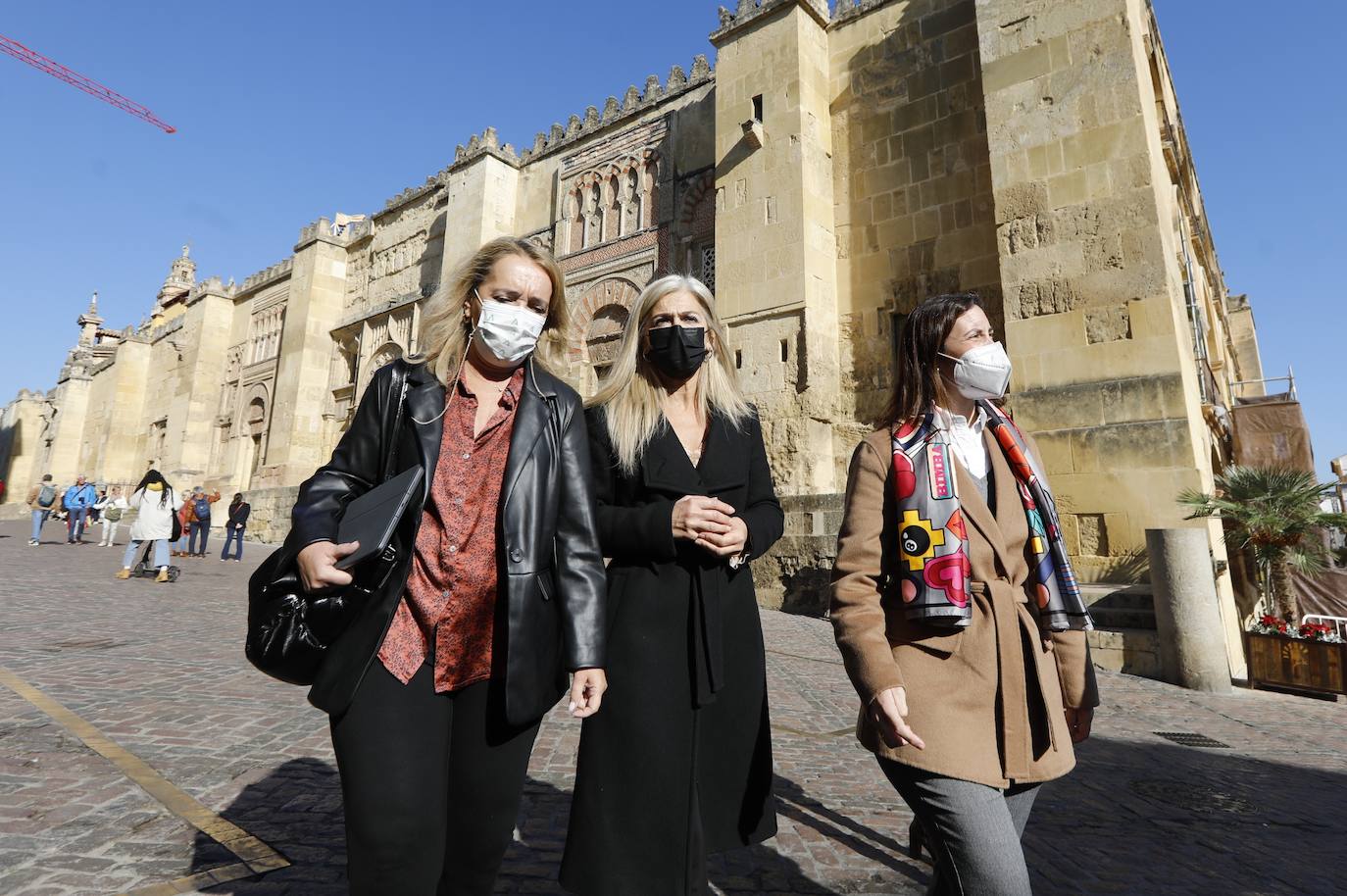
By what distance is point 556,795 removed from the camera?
3.17 meters

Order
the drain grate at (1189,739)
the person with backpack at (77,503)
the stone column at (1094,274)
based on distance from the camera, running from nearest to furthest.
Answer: the drain grate at (1189,739) < the stone column at (1094,274) < the person with backpack at (77,503)

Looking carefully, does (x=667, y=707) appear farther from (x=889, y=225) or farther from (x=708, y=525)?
(x=889, y=225)

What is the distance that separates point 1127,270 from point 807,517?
5078 mm

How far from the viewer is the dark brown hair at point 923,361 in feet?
6.25

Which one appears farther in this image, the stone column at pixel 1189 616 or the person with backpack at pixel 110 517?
the person with backpack at pixel 110 517

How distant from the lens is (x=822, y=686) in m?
5.62

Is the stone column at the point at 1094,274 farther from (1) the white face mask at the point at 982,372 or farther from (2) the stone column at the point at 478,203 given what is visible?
(2) the stone column at the point at 478,203

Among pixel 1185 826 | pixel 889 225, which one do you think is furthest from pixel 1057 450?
pixel 1185 826

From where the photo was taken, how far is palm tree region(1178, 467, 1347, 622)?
7.02 meters

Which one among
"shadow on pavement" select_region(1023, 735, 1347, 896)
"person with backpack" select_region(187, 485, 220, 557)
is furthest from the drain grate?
"person with backpack" select_region(187, 485, 220, 557)

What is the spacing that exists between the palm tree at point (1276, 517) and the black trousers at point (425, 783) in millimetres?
7963

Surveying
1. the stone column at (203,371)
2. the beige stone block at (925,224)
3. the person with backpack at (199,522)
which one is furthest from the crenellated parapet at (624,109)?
the stone column at (203,371)

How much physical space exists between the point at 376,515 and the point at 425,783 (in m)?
0.59

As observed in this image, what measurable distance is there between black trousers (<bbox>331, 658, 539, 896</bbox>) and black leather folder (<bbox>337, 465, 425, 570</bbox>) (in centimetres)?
26
